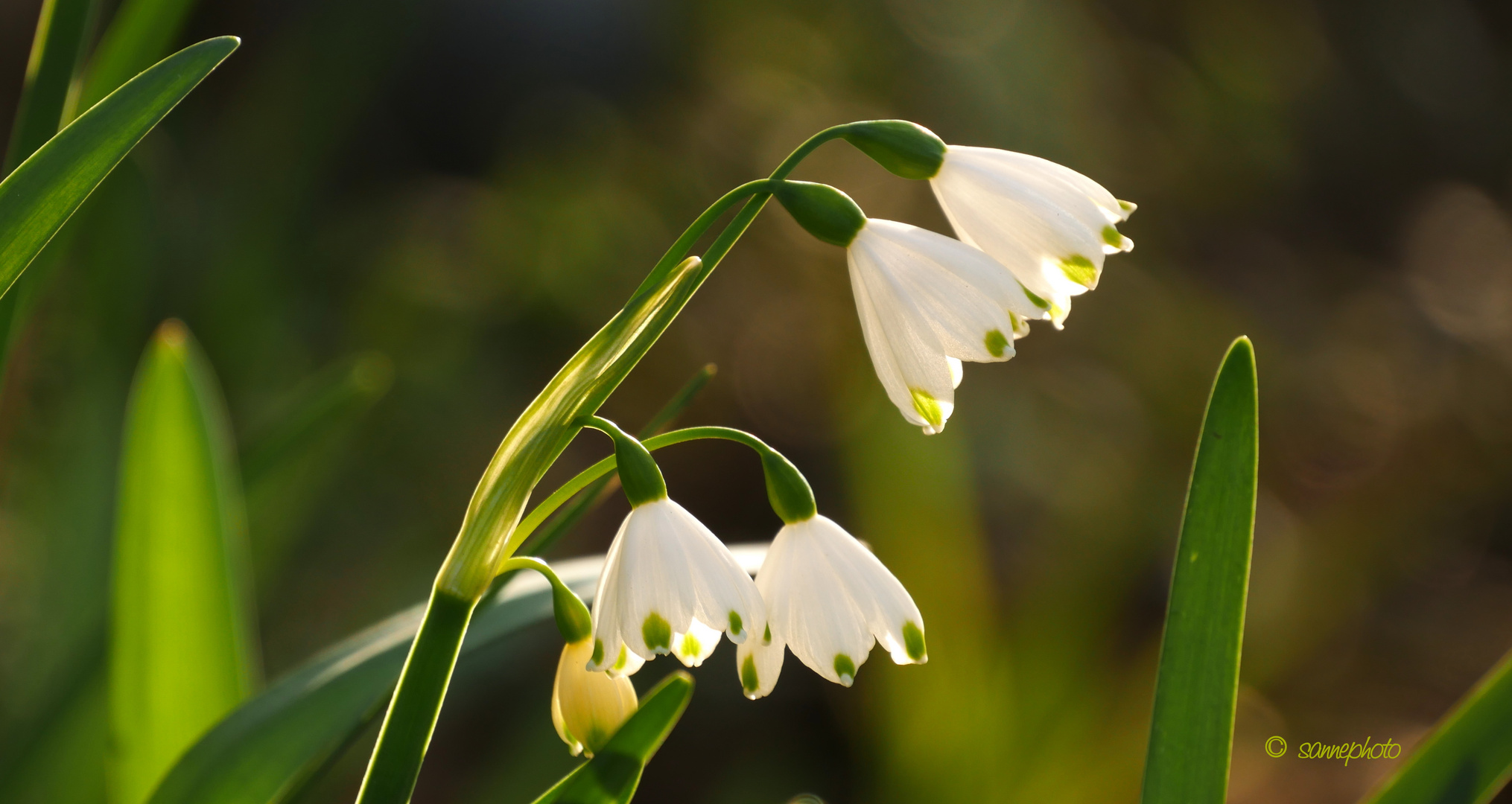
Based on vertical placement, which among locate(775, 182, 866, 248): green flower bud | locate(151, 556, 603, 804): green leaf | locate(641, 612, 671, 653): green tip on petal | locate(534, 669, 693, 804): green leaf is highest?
locate(775, 182, 866, 248): green flower bud

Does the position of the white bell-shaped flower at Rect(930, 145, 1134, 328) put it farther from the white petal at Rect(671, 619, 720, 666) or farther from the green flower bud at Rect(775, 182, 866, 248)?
the white petal at Rect(671, 619, 720, 666)

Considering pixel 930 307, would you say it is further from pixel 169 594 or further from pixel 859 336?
pixel 859 336

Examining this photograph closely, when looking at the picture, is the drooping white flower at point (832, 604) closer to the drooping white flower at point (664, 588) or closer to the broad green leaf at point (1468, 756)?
the drooping white flower at point (664, 588)

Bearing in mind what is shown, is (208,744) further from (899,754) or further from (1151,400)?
(1151,400)

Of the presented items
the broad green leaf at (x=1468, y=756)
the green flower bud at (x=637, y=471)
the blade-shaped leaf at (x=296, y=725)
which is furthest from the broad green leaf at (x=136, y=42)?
the broad green leaf at (x=1468, y=756)

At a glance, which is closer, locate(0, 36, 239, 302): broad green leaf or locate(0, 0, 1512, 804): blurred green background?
locate(0, 36, 239, 302): broad green leaf

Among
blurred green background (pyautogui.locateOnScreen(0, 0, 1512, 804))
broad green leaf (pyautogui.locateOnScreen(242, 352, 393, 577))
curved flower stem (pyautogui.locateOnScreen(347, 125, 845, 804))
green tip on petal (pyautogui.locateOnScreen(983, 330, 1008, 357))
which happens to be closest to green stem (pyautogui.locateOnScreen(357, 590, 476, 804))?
curved flower stem (pyautogui.locateOnScreen(347, 125, 845, 804))

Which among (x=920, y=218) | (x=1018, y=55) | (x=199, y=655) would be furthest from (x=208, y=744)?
(x=1018, y=55)
